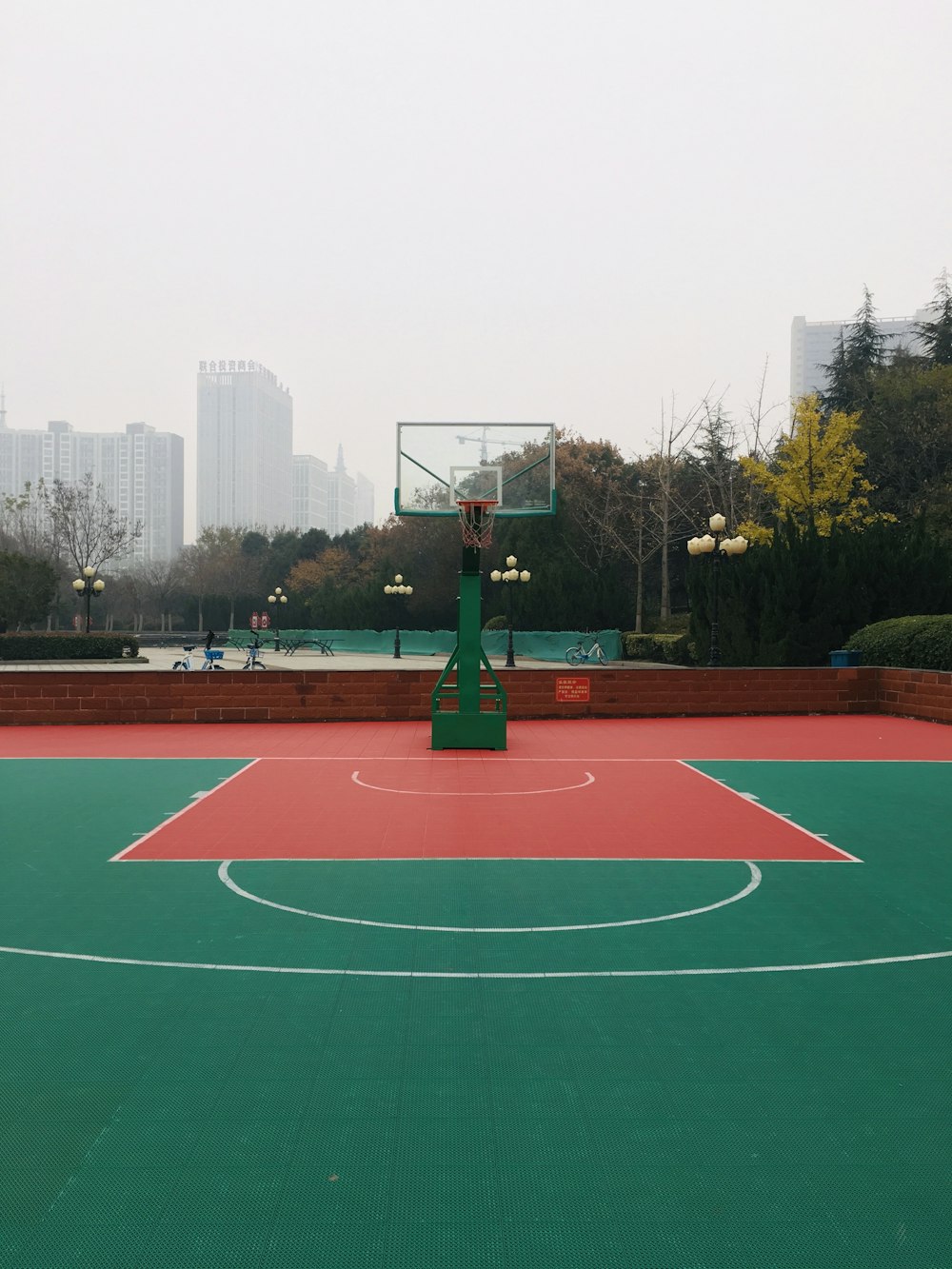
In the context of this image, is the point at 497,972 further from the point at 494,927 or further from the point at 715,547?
the point at 715,547

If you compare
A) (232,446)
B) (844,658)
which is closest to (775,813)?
(844,658)

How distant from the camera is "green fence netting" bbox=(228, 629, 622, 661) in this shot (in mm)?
42406

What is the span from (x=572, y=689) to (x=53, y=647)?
24.7 meters

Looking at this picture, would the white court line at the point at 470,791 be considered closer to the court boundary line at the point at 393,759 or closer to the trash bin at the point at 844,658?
the court boundary line at the point at 393,759

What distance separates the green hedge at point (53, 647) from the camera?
37.3 m

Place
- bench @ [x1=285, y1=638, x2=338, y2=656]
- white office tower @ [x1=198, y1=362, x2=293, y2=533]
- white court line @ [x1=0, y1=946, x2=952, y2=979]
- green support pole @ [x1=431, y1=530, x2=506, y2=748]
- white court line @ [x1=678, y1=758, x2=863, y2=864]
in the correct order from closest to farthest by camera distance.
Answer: white court line @ [x1=0, y1=946, x2=952, y2=979], white court line @ [x1=678, y1=758, x2=863, y2=864], green support pole @ [x1=431, y1=530, x2=506, y2=748], bench @ [x1=285, y1=638, x2=338, y2=656], white office tower @ [x1=198, y1=362, x2=293, y2=533]

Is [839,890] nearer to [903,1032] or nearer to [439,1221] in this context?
[903,1032]

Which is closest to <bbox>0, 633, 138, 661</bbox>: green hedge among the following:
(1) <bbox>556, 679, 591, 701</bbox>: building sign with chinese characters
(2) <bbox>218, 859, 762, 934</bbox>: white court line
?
(1) <bbox>556, 679, 591, 701</bbox>: building sign with chinese characters

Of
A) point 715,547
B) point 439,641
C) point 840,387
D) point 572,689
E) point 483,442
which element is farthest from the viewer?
point 840,387

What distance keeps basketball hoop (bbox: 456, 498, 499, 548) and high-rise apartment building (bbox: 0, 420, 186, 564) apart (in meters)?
144

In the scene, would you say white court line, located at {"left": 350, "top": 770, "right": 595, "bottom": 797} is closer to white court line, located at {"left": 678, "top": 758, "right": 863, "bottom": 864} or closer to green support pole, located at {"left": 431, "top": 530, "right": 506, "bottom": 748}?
white court line, located at {"left": 678, "top": 758, "right": 863, "bottom": 864}

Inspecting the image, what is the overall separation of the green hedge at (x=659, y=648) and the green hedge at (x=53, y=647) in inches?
745

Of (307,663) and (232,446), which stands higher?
(232,446)

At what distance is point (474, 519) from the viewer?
15234 millimetres
